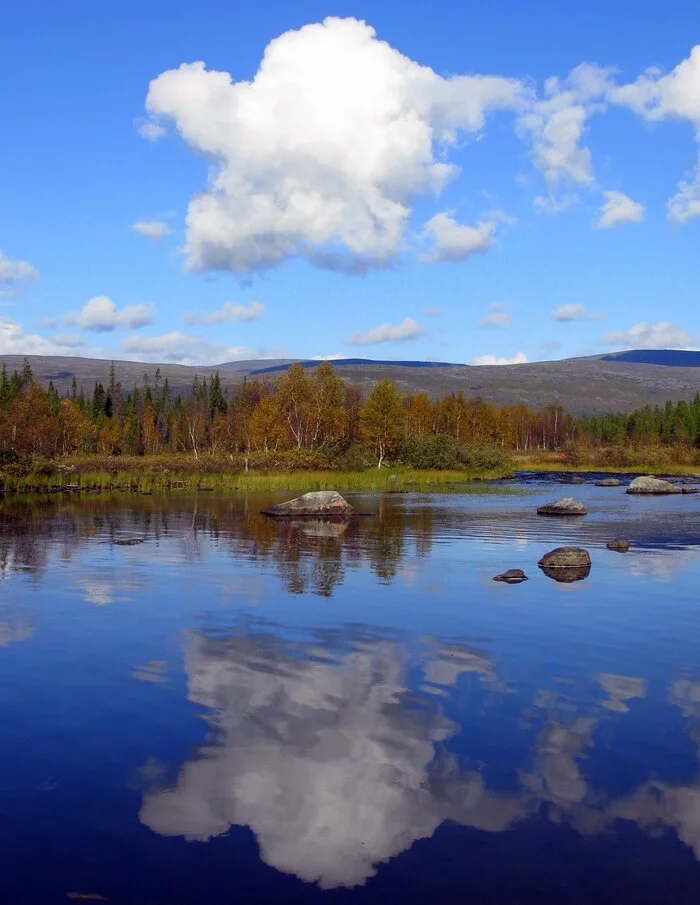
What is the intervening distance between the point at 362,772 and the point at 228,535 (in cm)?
2611

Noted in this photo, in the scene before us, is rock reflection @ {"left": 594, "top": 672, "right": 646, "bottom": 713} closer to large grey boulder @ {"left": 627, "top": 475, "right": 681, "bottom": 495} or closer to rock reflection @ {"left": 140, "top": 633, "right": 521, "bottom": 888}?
rock reflection @ {"left": 140, "top": 633, "right": 521, "bottom": 888}

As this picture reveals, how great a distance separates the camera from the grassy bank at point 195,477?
68125 mm

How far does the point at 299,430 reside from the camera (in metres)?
108

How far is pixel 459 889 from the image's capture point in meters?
7.32

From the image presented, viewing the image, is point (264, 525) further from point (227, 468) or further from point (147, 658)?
point (227, 468)

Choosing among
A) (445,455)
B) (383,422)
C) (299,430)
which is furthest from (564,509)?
(299,430)

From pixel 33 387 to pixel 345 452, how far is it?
49496mm

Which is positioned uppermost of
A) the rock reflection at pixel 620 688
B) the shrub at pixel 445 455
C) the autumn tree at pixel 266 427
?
the autumn tree at pixel 266 427

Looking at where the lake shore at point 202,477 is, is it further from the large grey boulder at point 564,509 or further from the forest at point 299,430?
the large grey boulder at point 564,509

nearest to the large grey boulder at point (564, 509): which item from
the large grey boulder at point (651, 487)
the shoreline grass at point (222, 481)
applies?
the shoreline grass at point (222, 481)

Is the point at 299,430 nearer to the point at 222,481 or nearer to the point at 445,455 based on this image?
the point at 445,455

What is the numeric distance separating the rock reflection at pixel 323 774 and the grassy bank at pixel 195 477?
52861mm

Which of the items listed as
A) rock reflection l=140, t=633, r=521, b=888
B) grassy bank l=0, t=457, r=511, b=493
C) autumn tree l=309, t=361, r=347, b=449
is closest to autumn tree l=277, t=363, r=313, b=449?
autumn tree l=309, t=361, r=347, b=449

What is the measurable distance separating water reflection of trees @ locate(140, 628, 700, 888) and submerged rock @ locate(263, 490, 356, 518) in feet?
101
